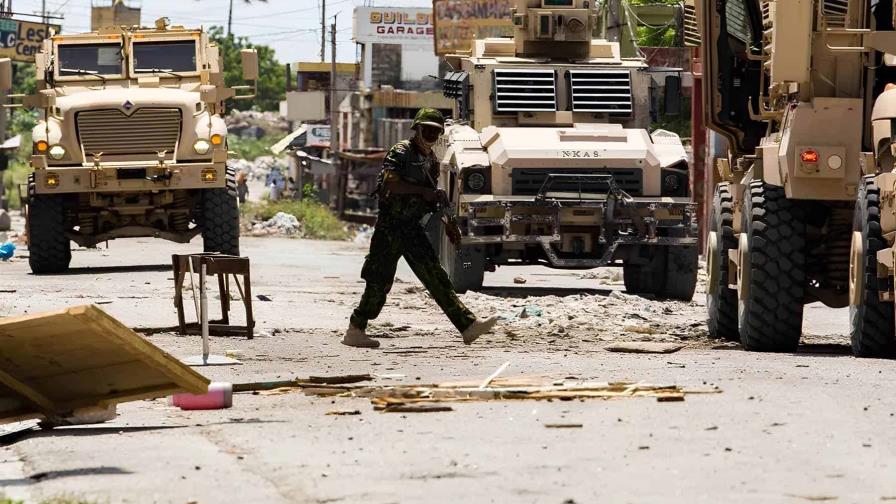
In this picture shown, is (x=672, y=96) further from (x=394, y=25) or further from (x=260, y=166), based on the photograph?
(x=260, y=166)

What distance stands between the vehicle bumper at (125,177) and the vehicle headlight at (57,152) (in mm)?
142

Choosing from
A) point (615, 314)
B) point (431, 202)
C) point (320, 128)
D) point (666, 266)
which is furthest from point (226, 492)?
point (320, 128)

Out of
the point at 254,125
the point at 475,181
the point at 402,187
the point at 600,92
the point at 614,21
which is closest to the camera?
the point at 402,187

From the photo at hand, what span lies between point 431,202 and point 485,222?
5.58 metres

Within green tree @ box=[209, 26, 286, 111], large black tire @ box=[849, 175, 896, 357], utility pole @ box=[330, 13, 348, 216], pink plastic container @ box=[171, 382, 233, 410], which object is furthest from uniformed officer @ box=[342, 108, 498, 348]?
green tree @ box=[209, 26, 286, 111]

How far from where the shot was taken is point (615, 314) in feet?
56.0

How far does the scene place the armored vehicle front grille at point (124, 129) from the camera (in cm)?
2241

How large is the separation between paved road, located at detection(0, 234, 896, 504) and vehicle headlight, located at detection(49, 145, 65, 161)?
32.5ft

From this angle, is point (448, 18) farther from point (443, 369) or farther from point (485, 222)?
point (443, 369)

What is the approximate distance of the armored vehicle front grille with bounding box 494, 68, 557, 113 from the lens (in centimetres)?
2075

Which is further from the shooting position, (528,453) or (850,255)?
(850,255)

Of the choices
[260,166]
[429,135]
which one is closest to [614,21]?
[429,135]

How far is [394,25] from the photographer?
7519cm

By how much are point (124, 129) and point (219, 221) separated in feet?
5.04
